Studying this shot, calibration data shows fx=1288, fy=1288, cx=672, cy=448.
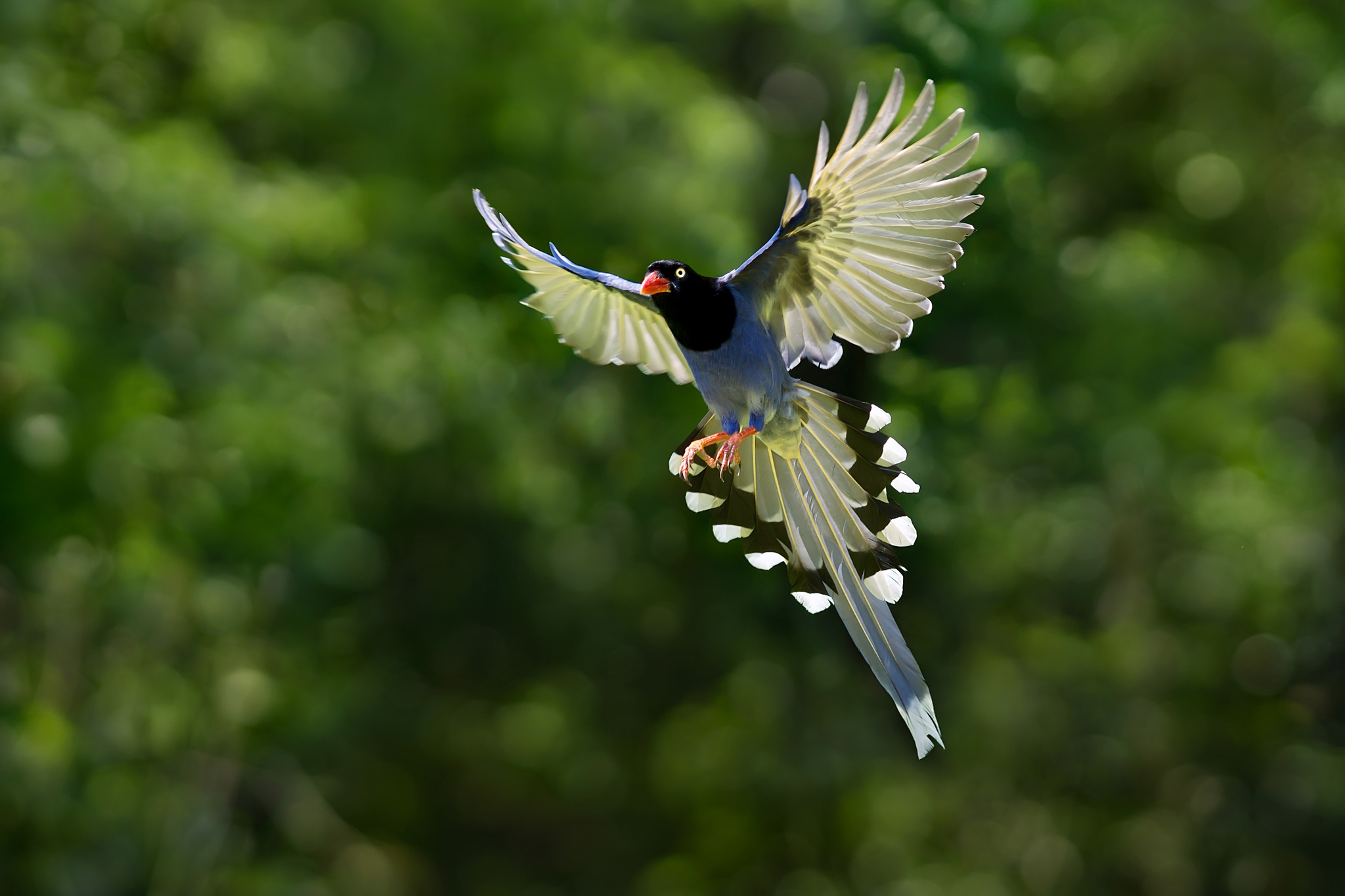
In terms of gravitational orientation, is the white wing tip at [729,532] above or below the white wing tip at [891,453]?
below

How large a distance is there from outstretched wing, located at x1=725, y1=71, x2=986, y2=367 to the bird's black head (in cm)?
4

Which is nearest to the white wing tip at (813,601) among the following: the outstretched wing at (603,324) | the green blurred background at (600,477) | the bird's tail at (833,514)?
the bird's tail at (833,514)

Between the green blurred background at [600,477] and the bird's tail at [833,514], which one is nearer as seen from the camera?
the bird's tail at [833,514]

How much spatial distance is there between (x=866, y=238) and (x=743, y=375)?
0.31m

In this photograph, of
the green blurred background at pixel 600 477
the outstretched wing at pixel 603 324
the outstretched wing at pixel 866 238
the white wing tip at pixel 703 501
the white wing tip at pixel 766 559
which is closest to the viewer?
the outstretched wing at pixel 866 238

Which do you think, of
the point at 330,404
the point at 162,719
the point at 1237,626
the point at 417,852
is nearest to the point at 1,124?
the point at 330,404

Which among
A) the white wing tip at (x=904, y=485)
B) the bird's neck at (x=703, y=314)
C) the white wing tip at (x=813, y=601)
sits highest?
the bird's neck at (x=703, y=314)

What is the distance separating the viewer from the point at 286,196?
6.08 metres

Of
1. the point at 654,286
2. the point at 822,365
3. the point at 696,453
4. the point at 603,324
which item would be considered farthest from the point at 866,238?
the point at 603,324

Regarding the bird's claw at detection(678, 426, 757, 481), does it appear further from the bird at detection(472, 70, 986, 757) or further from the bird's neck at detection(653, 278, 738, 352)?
the bird's neck at detection(653, 278, 738, 352)

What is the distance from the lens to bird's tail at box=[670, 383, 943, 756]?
6.47 ft

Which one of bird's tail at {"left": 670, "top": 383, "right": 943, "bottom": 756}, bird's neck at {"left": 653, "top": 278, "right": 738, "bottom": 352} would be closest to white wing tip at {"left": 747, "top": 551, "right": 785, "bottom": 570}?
bird's tail at {"left": 670, "top": 383, "right": 943, "bottom": 756}

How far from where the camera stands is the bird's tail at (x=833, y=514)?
77.7 inches

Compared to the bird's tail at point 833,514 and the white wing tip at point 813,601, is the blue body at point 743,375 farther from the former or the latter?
the white wing tip at point 813,601
